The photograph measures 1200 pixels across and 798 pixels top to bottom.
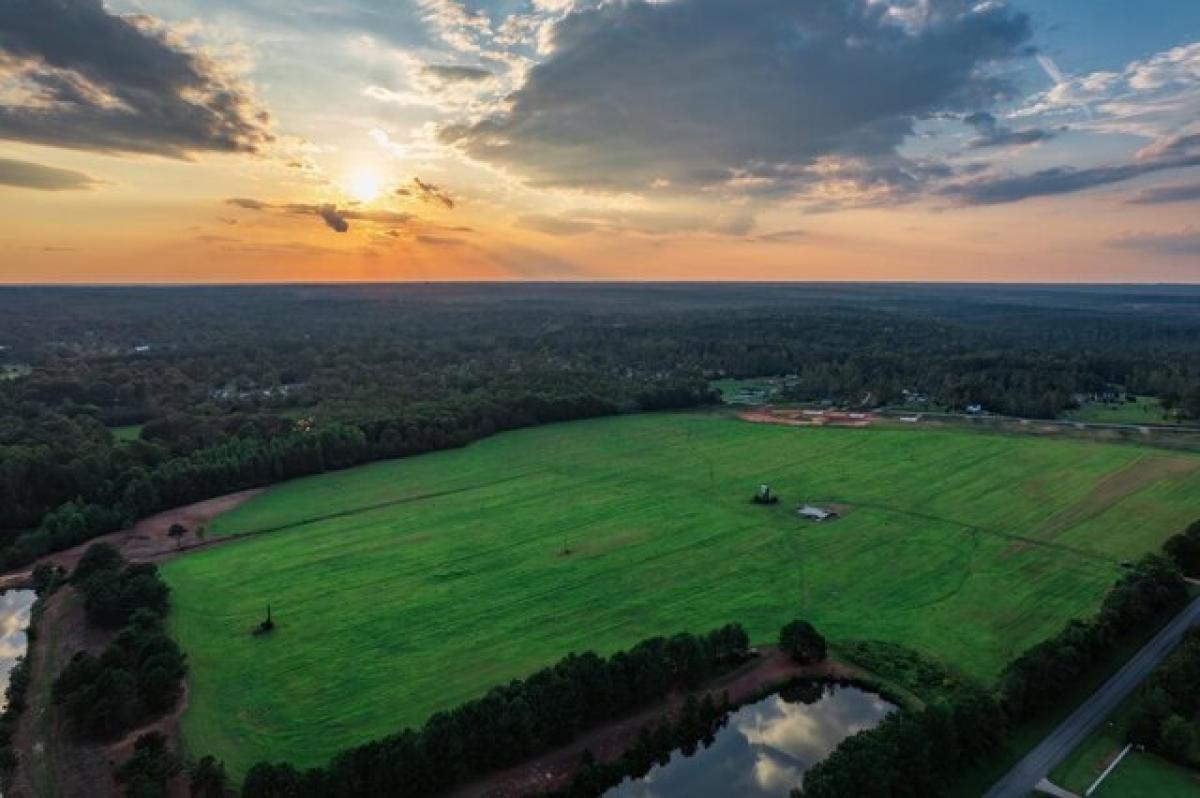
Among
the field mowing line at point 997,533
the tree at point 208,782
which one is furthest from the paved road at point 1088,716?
the tree at point 208,782

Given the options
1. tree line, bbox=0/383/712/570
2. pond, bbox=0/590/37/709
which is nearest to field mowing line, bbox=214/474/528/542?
tree line, bbox=0/383/712/570

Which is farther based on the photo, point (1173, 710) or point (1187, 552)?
point (1187, 552)

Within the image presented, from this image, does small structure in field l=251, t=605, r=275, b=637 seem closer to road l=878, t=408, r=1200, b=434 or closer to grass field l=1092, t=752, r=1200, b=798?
grass field l=1092, t=752, r=1200, b=798

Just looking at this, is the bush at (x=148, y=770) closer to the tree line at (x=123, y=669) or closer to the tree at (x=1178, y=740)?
the tree line at (x=123, y=669)

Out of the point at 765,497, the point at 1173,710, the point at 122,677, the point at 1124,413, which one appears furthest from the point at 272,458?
the point at 1124,413

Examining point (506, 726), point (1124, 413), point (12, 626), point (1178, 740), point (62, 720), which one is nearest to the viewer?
point (1178, 740)

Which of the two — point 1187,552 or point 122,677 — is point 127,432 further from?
point 1187,552
